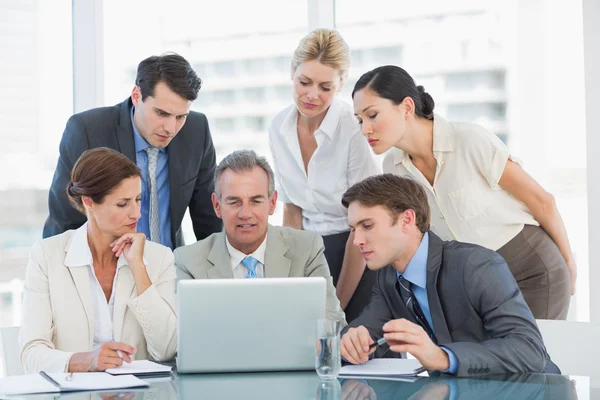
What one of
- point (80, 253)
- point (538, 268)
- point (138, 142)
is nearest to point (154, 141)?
point (138, 142)

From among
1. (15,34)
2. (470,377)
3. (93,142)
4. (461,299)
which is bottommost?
(470,377)

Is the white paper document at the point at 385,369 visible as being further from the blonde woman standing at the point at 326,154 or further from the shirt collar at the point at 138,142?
the shirt collar at the point at 138,142

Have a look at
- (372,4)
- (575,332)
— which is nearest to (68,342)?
(575,332)

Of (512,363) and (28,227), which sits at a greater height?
(28,227)

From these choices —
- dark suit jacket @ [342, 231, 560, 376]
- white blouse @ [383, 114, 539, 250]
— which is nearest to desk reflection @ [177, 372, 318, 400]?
dark suit jacket @ [342, 231, 560, 376]

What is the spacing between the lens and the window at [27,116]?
439 cm

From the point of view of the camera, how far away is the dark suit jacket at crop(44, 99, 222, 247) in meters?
3.26

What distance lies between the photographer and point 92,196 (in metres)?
2.81

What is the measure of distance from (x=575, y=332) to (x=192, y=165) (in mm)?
1703

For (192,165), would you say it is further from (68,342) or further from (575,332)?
(575,332)

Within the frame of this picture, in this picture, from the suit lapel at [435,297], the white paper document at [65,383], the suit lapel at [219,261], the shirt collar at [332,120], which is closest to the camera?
the white paper document at [65,383]

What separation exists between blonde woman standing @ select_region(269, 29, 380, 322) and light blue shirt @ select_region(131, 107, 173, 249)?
500 millimetres

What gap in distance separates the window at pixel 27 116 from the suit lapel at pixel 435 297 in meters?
2.78

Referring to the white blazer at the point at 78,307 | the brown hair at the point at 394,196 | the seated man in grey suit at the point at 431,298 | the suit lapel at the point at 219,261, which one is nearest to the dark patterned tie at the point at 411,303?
the seated man in grey suit at the point at 431,298
